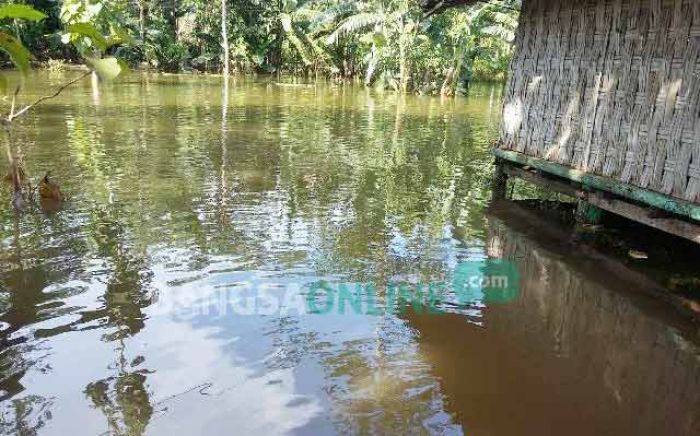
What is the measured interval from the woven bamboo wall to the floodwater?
1.09m

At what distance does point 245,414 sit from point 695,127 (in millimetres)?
4882

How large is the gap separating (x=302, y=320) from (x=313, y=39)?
31741mm

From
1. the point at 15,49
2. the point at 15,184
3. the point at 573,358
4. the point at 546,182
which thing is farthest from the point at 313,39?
the point at 573,358

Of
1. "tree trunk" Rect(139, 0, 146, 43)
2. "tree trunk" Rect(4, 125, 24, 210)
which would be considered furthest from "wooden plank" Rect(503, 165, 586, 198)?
"tree trunk" Rect(139, 0, 146, 43)

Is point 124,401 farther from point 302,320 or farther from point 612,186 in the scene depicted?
point 612,186

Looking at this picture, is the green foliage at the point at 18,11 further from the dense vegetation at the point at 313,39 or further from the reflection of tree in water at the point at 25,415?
the dense vegetation at the point at 313,39

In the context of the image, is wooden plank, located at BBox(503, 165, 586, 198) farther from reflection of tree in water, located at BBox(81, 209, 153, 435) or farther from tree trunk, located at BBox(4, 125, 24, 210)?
tree trunk, located at BBox(4, 125, 24, 210)

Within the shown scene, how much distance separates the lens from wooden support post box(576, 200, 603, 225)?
7312 millimetres

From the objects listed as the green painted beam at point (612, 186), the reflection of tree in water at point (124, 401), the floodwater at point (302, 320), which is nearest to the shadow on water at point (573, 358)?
the floodwater at point (302, 320)

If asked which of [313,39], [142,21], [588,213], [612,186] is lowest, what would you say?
[588,213]

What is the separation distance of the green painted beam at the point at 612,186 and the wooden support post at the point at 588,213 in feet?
0.90

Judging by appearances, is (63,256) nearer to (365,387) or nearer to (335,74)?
(365,387)

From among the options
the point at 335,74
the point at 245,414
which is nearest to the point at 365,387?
the point at 245,414

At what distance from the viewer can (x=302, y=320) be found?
4863mm
